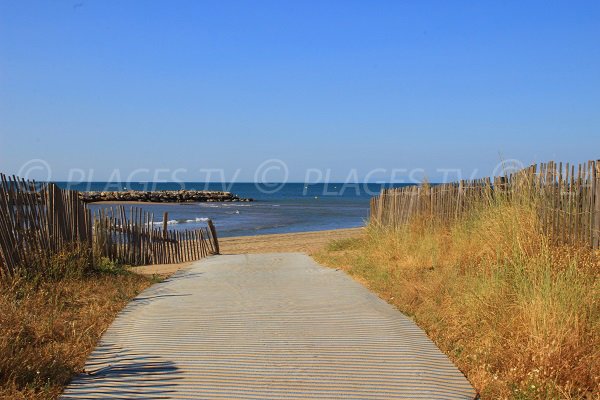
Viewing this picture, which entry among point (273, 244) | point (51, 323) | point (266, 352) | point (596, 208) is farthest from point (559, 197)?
point (273, 244)

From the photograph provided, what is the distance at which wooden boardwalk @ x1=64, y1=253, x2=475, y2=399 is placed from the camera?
493 cm

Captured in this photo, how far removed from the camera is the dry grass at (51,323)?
194 inches

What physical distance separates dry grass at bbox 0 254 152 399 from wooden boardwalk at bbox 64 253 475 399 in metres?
0.17

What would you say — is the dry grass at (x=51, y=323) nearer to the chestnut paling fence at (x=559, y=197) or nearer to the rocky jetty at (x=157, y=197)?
the chestnut paling fence at (x=559, y=197)

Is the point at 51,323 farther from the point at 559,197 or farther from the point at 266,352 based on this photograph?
the point at 559,197

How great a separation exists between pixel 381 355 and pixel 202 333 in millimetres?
1992

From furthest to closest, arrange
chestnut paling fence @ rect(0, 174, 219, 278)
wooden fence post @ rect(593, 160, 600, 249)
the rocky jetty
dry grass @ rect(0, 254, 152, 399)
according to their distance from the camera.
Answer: the rocky jetty < chestnut paling fence @ rect(0, 174, 219, 278) < wooden fence post @ rect(593, 160, 600, 249) < dry grass @ rect(0, 254, 152, 399)

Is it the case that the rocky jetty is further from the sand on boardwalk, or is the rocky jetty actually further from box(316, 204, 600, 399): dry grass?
box(316, 204, 600, 399): dry grass

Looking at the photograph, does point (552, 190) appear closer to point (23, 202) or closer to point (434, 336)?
point (434, 336)

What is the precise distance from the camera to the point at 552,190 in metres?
9.02

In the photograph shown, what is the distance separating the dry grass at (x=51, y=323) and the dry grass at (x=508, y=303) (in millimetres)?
3526

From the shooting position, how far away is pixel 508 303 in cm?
643

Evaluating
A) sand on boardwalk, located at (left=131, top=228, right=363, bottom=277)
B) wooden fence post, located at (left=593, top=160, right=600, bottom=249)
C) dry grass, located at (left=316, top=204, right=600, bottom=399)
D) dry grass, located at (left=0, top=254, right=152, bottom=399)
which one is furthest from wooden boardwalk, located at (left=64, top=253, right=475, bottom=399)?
sand on boardwalk, located at (left=131, top=228, right=363, bottom=277)

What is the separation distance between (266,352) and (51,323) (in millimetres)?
2409
